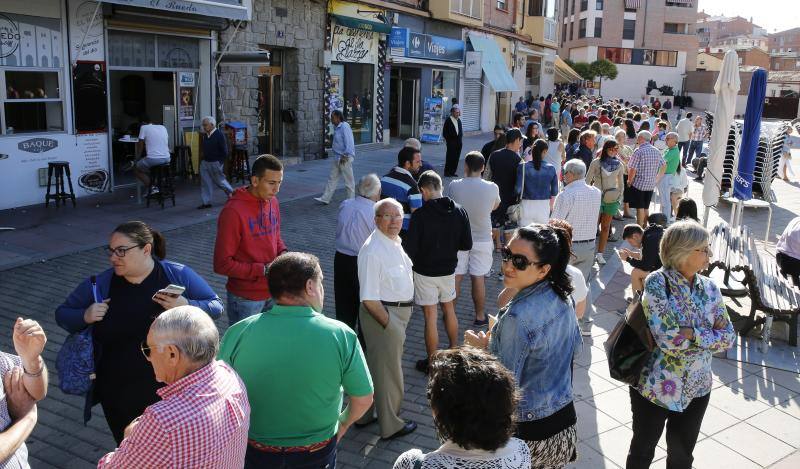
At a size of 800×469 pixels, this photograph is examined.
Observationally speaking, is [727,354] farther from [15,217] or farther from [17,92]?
[17,92]

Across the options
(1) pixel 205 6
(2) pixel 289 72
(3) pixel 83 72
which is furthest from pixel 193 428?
(2) pixel 289 72

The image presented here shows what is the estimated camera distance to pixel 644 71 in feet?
229

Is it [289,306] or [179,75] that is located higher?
[179,75]

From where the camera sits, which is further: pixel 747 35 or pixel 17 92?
pixel 747 35

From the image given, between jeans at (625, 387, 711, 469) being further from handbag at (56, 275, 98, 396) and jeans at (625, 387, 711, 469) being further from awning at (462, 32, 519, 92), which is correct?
awning at (462, 32, 519, 92)

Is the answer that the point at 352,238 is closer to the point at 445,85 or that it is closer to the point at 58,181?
the point at 58,181

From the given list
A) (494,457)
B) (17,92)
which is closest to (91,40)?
(17,92)

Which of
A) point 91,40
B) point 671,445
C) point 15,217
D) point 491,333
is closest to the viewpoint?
point 491,333

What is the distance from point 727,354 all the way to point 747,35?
14233cm

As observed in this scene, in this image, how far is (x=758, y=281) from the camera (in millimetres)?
6949

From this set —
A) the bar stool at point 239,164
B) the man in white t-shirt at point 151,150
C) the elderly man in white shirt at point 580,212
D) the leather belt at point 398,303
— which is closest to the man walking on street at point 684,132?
the bar stool at point 239,164

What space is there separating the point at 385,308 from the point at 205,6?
32.3 ft

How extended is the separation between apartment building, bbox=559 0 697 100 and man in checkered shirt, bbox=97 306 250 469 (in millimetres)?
73012

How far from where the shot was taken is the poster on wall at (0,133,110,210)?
11.4 metres
